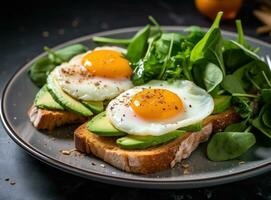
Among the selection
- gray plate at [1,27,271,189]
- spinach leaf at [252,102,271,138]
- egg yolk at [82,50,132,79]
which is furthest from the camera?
egg yolk at [82,50,132,79]

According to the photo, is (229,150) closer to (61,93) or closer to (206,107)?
(206,107)

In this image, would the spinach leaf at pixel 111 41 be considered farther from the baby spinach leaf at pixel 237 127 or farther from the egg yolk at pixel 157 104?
the baby spinach leaf at pixel 237 127

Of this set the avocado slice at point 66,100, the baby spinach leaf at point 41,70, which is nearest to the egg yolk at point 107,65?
the avocado slice at point 66,100

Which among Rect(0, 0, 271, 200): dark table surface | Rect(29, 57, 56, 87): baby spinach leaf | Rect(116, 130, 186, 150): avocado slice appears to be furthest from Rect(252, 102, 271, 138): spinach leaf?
Rect(29, 57, 56, 87): baby spinach leaf

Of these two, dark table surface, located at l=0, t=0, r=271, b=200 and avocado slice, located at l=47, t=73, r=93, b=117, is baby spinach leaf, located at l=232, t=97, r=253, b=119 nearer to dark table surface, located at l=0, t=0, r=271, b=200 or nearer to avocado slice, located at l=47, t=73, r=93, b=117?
dark table surface, located at l=0, t=0, r=271, b=200

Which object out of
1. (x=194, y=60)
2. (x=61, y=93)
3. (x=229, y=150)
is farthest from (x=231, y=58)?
(x=61, y=93)

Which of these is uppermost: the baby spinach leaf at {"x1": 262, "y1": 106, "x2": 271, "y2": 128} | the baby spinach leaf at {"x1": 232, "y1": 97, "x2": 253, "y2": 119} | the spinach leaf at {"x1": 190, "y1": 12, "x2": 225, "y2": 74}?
the spinach leaf at {"x1": 190, "y1": 12, "x2": 225, "y2": 74}

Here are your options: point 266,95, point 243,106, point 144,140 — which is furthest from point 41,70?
point 266,95
